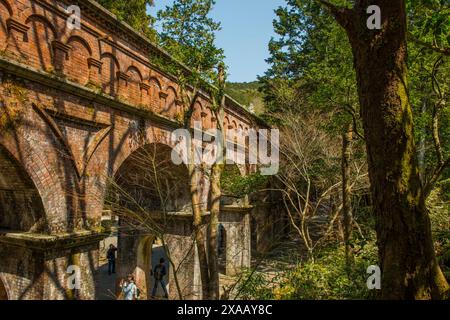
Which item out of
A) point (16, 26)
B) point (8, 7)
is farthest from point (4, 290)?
point (8, 7)

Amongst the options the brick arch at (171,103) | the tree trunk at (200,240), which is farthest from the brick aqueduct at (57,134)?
the tree trunk at (200,240)

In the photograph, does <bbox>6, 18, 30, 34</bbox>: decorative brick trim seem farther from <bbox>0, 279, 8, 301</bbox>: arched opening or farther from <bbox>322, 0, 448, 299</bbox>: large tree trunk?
<bbox>322, 0, 448, 299</bbox>: large tree trunk

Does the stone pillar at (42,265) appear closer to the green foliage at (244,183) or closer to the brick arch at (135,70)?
the green foliage at (244,183)

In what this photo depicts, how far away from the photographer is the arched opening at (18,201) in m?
5.60

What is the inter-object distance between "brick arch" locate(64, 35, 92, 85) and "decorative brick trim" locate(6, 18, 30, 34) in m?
1.03

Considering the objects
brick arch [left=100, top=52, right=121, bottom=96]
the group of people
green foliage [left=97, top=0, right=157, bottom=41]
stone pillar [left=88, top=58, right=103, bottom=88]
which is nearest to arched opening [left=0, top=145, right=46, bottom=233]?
stone pillar [left=88, top=58, right=103, bottom=88]

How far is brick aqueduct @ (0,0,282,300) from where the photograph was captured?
549 centimetres

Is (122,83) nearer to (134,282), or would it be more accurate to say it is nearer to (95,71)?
(95,71)

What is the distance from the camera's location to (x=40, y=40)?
5961 millimetres

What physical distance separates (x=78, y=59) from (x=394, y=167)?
6529 mm

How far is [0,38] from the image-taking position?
5.18 metres

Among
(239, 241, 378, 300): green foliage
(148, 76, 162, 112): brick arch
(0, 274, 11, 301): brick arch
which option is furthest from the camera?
(148, 76, 162, 112): brick arch

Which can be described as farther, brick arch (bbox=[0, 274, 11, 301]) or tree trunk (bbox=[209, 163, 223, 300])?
tree trunk (bbox=[209, 163, 223, 300])

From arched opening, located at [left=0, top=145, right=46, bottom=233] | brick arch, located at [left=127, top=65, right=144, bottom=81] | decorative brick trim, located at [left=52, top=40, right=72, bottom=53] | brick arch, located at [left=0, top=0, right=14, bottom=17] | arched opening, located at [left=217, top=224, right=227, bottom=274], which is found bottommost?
arched opening, located at [left=217, top=224, right=227, bottom=274]
